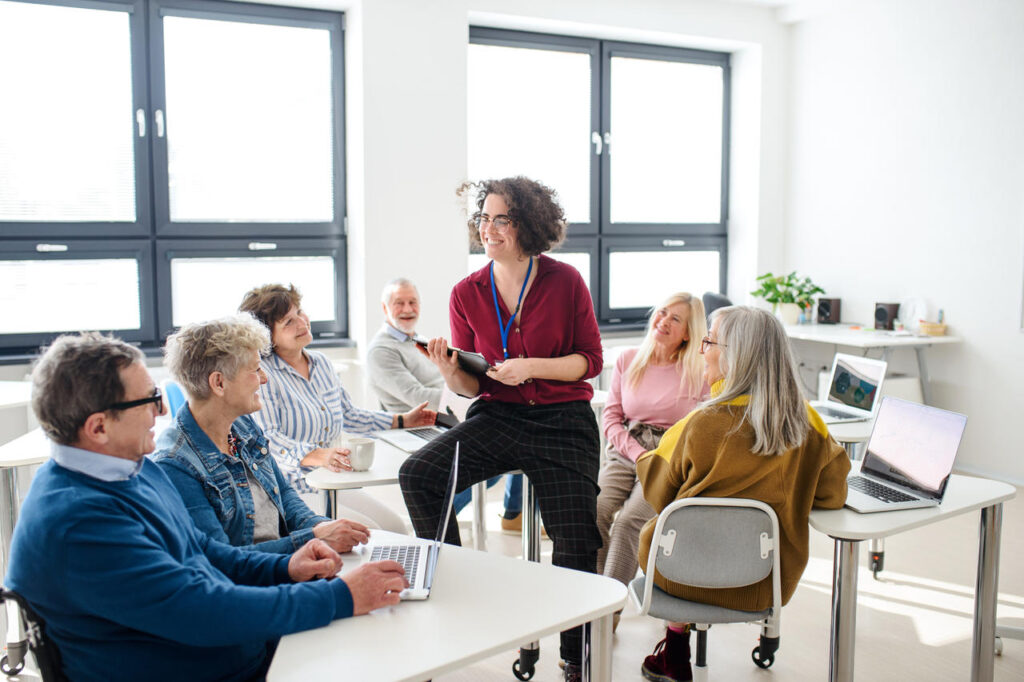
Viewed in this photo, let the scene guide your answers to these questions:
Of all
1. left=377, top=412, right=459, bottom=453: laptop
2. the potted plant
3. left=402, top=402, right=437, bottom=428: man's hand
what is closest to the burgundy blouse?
left=377, top=412, right=459, bottom=453: laptop

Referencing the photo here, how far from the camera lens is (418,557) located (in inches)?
73.0

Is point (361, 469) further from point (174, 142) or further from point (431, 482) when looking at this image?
point (174, 142)

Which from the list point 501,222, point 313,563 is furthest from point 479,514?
point 313,563

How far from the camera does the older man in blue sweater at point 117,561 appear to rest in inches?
53.4

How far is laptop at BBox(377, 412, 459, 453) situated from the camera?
2.92 meters

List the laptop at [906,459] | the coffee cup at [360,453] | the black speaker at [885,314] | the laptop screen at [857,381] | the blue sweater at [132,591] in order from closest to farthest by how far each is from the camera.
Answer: the blue sweater at [132,591] → the laptop at [906,459] → the coffee cup at [360,453] → the laptop screen at [857,381] → the black speaker at [885,314]

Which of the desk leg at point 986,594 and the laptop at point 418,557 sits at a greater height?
the laptop at point 418,557

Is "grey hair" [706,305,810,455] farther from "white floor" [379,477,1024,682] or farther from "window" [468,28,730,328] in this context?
"window" [468,28,730,328]

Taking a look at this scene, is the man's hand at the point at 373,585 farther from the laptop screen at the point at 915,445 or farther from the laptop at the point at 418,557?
the laptop screen at the point at 915,445

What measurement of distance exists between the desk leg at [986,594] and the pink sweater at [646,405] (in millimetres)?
1056

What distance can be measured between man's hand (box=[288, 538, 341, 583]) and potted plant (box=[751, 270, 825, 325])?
190 inches

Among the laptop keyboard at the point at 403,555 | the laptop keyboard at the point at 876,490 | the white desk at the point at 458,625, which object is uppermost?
the laptop keyboard at the point at 403,555

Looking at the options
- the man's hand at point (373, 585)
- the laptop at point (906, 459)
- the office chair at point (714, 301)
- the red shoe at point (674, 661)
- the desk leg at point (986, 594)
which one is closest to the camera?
the man's hand at point (373, 585)

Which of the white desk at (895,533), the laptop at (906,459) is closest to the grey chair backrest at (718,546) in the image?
the white desk at (895,533)
